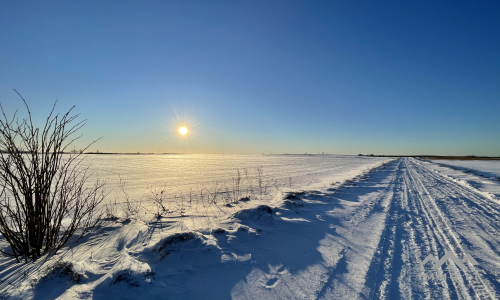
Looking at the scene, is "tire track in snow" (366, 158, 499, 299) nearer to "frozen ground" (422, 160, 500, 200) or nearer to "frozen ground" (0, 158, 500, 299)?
"frozen ground" (0, 158, 500, 299)

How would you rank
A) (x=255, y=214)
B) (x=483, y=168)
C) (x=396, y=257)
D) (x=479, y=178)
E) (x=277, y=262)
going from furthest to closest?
(x=483, y=168) → (x=479, y=178) → (x=255, y=214) → (x=396, y=257) → (x=277, y=262)

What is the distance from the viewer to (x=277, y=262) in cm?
321

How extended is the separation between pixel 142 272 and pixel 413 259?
12.2 ft

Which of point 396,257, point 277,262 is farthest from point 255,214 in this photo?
point 396,257

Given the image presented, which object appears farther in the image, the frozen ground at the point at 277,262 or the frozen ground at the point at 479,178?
the frozen ground at the point at 479,178

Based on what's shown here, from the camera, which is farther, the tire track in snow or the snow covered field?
the snow covered field

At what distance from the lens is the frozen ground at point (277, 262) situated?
2.50 metres

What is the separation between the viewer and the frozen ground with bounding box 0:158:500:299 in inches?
98.3

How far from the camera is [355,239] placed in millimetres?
4125

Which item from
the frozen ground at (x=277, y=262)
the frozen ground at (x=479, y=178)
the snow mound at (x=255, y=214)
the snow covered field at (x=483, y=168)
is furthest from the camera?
the snow covered field at (x=483, y=168)

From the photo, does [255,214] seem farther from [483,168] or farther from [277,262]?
[483,168]

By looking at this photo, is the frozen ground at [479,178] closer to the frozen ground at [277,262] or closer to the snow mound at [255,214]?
the frozen ground at [277,262]

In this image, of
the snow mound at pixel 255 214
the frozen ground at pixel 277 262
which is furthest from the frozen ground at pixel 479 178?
the snow mound at pixel 255 214

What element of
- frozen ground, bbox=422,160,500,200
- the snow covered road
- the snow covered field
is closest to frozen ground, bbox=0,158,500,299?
the snow covered road
